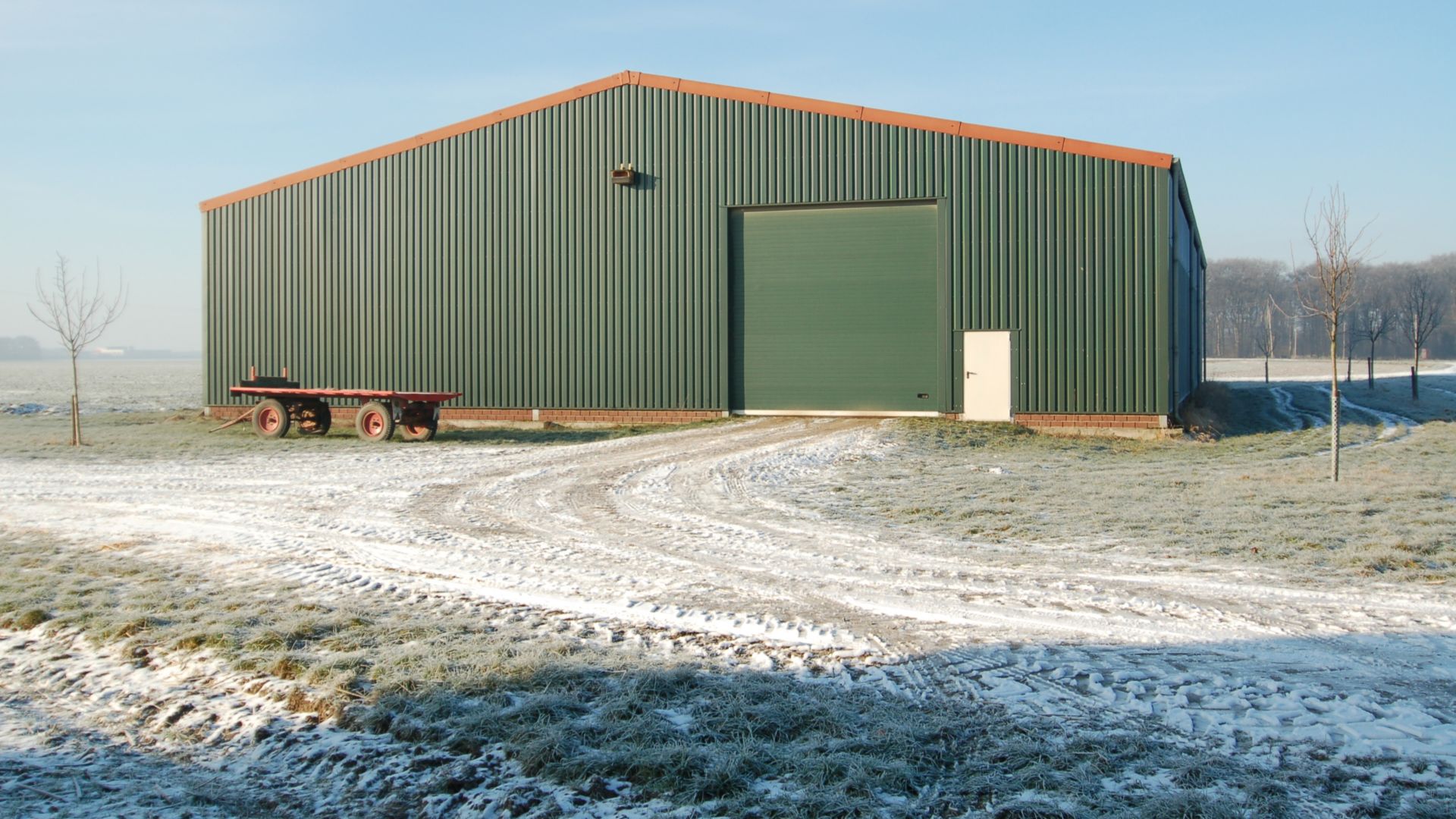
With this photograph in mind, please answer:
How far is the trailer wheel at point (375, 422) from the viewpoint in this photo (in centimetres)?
1869

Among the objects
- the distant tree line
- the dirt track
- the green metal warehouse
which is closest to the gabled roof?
the green metal warehouse

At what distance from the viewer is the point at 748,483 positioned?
12.7m

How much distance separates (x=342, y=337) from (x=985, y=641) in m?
20.7

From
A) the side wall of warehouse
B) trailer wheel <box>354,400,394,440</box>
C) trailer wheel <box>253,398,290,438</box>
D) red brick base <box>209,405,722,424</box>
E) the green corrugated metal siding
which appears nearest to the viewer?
trailer wheel <box>354,400,394,440</box>

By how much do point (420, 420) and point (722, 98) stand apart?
9.06m

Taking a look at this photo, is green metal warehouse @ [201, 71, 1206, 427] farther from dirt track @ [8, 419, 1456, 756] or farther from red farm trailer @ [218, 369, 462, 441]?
dirt track @ [8, 419, 1456, 756]

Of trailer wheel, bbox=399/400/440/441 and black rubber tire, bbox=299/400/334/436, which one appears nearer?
trailer wheel, bbox=399/400/440/441

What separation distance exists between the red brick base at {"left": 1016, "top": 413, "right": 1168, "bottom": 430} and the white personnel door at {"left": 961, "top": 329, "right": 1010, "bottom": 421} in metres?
0.48

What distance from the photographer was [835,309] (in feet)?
68.5

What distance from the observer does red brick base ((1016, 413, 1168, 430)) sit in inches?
750

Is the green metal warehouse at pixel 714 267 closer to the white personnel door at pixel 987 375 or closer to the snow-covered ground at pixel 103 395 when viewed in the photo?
the white personnel door at pixel 987 375

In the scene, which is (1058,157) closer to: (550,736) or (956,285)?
(956,285)

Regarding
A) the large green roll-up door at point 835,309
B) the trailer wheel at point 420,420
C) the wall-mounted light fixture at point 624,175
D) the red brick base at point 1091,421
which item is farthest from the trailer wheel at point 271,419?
the red brick base at point 1091,421

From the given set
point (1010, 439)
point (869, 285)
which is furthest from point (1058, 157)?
point (1010, 439)
